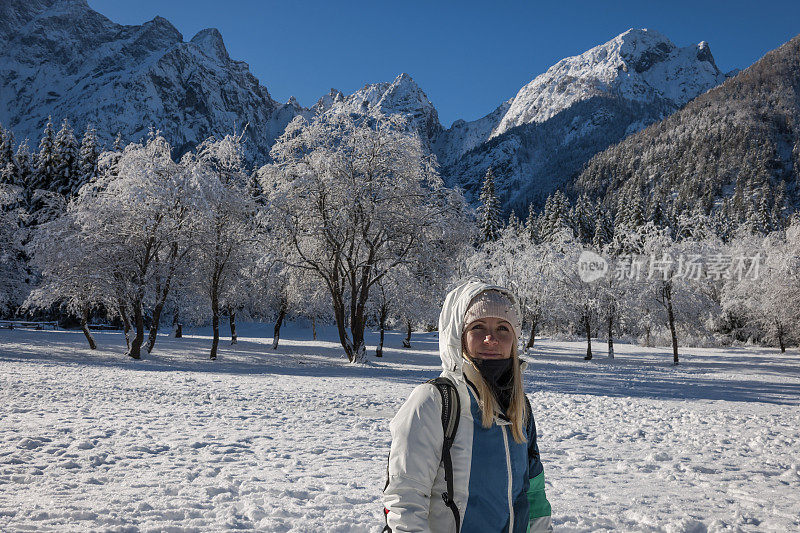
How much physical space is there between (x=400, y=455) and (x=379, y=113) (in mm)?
20779

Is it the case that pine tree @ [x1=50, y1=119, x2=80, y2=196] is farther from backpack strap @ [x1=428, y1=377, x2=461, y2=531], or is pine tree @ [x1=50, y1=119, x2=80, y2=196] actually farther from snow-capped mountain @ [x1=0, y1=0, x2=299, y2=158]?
snow-capped mountain @ [x1=0, y1=0, x2=299, y2=158]

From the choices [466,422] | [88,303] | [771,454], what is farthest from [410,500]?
[88,303]

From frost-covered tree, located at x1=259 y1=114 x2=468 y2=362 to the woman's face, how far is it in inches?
702

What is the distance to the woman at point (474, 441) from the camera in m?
1.88

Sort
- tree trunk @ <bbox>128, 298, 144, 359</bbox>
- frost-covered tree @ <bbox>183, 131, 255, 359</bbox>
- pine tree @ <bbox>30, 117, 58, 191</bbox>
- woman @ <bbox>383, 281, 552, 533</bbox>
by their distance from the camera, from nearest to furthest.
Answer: woman @ <bbox>383, 281, 552, 533</bbox>
frost-covered tree @ <bbox>183, 131, 255, 359</bbox>
tree trunk @ <bbox>128, 298, 144, 359</bbox>
pine tree @ <bbox>30, 117, 58, 191</bbox>

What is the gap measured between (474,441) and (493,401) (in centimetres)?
20

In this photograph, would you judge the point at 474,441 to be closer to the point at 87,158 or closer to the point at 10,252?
the point at 10,252

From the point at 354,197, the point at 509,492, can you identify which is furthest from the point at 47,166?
the point at 509,492

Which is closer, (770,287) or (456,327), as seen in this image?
(456,327)

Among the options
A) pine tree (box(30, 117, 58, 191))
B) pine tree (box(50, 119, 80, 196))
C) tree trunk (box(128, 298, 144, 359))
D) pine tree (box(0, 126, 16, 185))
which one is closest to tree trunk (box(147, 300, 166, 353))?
tree trunk (box(128, 298, 144, 359))

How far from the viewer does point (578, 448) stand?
7766mm

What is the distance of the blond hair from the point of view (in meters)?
2.02

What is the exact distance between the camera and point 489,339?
85.0 inches

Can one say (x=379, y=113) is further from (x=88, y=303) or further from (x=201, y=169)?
(x=88, y=303)
